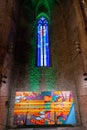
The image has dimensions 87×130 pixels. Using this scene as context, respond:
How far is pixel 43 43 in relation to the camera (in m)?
8.37

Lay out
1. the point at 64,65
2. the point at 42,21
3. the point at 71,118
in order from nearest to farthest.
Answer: the point at 71,118 < the point at 64,65 < the point at 42,21

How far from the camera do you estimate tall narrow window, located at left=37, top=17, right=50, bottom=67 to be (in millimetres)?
7887

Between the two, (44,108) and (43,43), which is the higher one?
(43,43)

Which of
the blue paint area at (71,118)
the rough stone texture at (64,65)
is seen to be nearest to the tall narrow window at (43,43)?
the rough stone texture at (64,65)

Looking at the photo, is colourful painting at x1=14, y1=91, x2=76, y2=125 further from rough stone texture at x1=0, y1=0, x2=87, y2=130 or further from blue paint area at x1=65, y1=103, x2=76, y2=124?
rough stone texture at x1=0, y1=0, x2=87, y2=130

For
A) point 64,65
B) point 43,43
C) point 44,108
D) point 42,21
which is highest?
point 42,21

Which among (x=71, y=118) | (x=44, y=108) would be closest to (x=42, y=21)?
(x=44, y=108)

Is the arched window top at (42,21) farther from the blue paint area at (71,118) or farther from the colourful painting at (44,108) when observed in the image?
the blue paint area at (71,118)

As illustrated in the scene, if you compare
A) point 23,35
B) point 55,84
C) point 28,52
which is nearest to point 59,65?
point 55,84

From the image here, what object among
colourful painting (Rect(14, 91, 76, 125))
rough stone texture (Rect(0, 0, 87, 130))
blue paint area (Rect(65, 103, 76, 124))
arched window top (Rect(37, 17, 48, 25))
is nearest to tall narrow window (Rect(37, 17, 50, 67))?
arched window top (Rect(37, 17, 48, 25))

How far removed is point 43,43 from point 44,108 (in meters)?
3.39

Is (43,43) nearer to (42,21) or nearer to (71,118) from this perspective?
(42,21)

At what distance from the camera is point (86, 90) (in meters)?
6.07

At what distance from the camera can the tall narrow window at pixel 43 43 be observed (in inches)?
311
